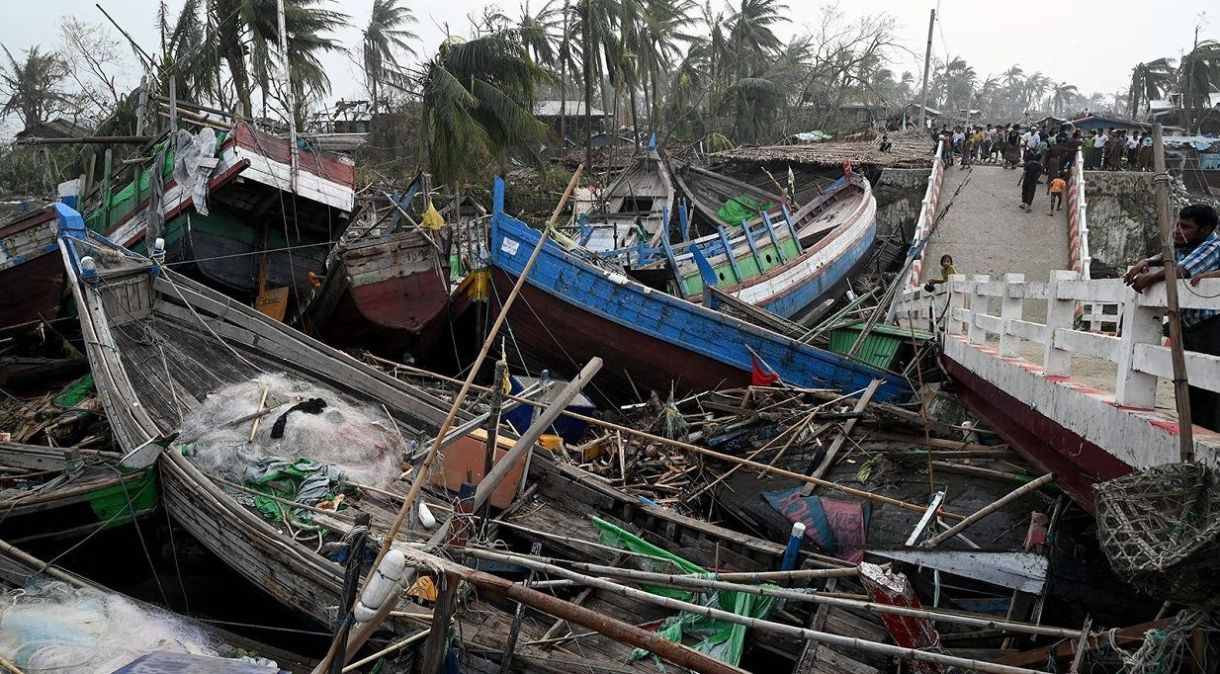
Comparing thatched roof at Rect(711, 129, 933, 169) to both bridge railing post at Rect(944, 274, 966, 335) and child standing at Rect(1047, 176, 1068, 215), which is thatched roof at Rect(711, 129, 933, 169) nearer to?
child standing at Rect(1047, 176, 1068, 215)

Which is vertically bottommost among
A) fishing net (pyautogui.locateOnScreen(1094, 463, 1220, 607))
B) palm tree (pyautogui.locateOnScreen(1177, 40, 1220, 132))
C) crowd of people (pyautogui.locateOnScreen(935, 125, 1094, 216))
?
fishing net (pyautogui.locateOnScreen(1094, 463, 1220, 607))

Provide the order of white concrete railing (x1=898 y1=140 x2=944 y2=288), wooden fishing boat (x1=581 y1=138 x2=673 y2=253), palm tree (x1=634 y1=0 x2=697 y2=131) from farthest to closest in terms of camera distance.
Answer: palm tree (x1=634 y1=0 x2=697 y2=131) → wooden fishing boat (x1=581 y1=138 x2=673 y2=253) → white concrete railing (x1=898 y1=140 x2=944 y2=288)

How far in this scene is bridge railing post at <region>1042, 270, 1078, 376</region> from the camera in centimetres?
507

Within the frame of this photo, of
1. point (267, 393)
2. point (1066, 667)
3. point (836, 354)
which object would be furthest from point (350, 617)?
point (836, 354)

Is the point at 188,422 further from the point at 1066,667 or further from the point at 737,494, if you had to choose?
the point at 1066,667

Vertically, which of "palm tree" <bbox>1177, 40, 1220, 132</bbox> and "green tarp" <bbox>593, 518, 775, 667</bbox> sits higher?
"palm tree" <bbox>1177, 40, 1220, 132</bbox>

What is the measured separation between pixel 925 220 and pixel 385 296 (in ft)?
37.1

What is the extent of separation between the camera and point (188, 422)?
6852 mm

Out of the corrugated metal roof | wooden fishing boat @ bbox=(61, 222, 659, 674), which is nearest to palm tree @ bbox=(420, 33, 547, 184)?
wooden fishing boat @ bbox=(61, 222, 659, 674)

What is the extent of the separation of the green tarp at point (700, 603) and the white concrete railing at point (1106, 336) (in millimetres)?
2530

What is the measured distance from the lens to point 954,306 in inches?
341

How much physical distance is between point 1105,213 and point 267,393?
19.3 m

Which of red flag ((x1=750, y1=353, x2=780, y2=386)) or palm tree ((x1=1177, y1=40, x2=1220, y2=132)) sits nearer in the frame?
red flag ((x1=750, y1=353, x2=780, y2=386))

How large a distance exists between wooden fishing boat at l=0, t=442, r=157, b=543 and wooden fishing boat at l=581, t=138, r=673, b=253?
10.3 m
